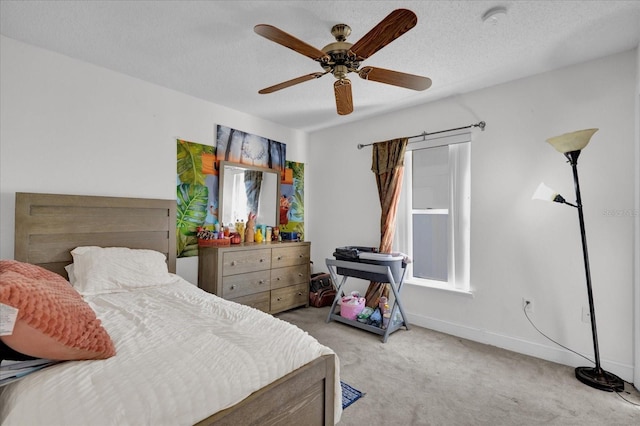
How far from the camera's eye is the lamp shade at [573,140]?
205cm

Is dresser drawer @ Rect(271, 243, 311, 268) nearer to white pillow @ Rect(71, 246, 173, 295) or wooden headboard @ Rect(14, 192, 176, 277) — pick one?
wooden headboard @ Rect(14, 192, 176, 277)

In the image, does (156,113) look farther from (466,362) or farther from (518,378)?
(518,378)

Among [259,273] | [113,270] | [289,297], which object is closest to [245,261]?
[259,273]

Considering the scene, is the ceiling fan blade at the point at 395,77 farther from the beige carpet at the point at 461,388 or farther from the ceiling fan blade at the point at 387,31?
the beige carpet at the point at 461,388

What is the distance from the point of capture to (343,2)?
5.66ft

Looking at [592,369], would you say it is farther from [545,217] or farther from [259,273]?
[259,273]

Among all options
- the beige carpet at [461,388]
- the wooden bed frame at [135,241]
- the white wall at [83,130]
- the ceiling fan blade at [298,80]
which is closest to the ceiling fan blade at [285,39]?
the ceiling fan blade at [298,80]

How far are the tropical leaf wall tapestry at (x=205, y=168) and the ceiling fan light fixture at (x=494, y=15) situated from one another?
270cm

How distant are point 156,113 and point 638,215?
410 centimetres

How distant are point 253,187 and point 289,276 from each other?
1.22 metres

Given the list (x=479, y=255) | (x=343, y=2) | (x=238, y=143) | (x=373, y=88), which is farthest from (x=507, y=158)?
(x=238, y=143)

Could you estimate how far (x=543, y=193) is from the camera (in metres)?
2.52

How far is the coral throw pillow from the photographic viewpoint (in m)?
0.91

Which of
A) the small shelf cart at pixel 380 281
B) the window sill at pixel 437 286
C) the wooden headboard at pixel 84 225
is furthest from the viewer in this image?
the window sill at pixel 437 286
